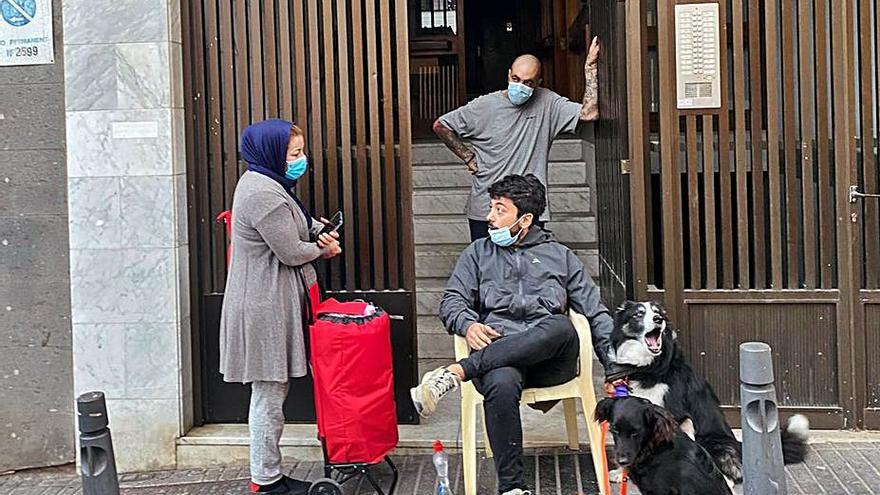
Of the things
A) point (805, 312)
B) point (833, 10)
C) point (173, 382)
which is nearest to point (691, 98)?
point (833, 10)

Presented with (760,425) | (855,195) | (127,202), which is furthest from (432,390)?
(855,195)

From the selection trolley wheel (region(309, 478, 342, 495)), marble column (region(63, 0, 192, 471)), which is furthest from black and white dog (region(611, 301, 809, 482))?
marble column (region(63, 0, 192, 471))

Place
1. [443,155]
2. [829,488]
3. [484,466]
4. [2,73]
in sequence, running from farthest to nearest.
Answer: [443,155] < [2,73] < [484,466] < [829,488]

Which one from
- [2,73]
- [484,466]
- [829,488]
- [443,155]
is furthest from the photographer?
[443,155]

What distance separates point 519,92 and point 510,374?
73.1 inches

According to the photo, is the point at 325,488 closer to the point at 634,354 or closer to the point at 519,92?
the point at 634,354

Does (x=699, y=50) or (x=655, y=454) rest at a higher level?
(x=699, y=50)

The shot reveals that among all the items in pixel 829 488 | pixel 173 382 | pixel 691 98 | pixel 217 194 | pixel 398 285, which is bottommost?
pixel 829 488

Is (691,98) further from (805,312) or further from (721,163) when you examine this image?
(805,312)

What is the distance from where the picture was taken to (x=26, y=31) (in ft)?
18.9

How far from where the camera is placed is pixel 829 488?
500 cm

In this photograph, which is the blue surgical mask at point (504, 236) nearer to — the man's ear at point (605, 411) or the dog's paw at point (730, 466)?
the man's ear at point (605, 411)

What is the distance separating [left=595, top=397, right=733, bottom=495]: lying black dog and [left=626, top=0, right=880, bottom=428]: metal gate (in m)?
1.71

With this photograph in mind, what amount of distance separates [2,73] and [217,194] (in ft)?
4.24
